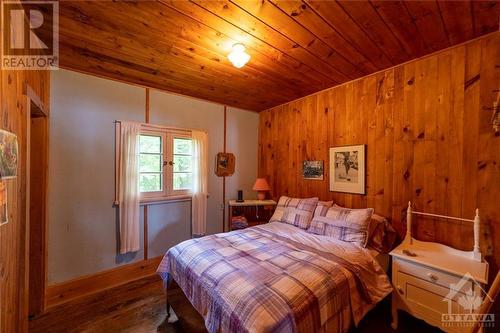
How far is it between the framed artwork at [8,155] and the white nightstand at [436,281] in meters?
2.76

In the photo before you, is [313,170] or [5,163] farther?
[313,170]


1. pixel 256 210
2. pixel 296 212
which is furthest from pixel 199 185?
pixel 296 212

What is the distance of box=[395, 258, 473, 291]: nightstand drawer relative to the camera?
58.7 inches

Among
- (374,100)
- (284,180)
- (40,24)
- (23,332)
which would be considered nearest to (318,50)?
(374,100)

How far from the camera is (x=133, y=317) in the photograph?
195 centimetres

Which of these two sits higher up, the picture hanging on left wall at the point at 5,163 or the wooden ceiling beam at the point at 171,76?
the wooden ceiling beam at the point at 171,76

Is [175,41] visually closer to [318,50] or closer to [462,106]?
[318,50]

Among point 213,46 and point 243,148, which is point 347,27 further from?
point 243,148

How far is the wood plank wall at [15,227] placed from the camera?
113 centimetres

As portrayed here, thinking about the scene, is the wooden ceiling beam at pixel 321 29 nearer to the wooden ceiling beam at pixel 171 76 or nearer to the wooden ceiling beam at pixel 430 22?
the wooden ceiling beam at pixel 430 22

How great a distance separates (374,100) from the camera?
2402 mm

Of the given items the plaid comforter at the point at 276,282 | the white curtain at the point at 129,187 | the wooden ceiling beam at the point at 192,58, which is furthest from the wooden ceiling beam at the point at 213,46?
the plaid comforter at the point at 276,282

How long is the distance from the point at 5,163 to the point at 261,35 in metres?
1.85

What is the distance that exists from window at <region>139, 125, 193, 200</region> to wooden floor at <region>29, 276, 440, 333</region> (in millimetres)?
1172
